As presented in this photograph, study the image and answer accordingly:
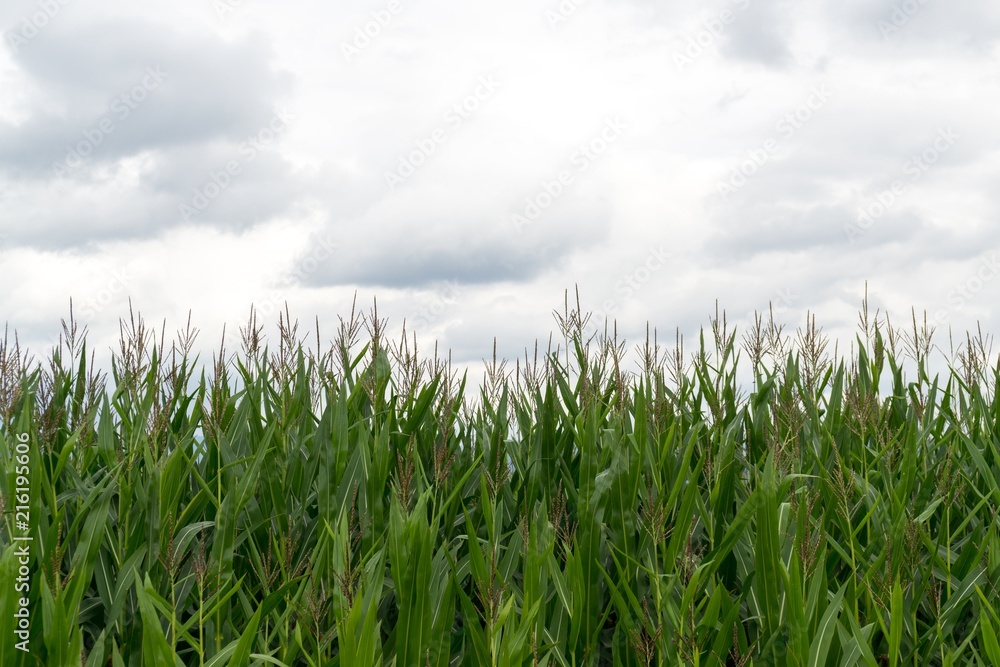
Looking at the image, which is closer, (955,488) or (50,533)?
(50,533)

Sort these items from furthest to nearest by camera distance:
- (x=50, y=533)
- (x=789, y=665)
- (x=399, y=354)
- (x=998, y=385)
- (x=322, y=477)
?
1. (x=998, y=385)
2. (x=399, y=354)
3. (x=322, y=477)
4. (x=50, y=533)
5. (x=789, y=665)

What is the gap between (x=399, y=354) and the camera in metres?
3.97

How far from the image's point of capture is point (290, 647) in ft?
9.80

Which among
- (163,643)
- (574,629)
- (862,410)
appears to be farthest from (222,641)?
(862,410)

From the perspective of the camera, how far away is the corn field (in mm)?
2936

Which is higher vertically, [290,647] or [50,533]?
[50,533]

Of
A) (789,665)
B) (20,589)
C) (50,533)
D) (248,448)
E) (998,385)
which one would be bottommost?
(789,665)

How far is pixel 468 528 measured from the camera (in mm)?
3055

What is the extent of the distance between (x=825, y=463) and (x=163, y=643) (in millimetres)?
3494

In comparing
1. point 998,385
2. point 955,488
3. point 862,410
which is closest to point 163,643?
point 862,410

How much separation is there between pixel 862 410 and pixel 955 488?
0.81 m

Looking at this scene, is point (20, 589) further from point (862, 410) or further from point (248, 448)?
point (862, 410)

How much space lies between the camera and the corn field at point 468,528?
2936 millimetres

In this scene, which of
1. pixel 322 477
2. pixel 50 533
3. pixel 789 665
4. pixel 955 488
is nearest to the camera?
pixel 789 665
